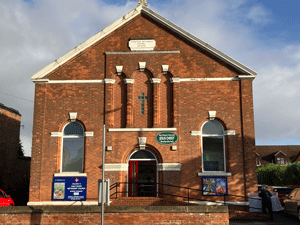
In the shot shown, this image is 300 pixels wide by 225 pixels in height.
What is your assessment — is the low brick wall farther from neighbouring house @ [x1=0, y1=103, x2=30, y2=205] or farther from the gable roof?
neighbouring house @ [x1=0, y1=103, x2=30, y2=205]

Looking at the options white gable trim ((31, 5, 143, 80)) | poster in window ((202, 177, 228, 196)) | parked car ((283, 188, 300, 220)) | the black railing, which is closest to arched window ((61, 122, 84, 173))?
the black railing

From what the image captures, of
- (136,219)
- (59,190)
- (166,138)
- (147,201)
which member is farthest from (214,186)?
(59,190)

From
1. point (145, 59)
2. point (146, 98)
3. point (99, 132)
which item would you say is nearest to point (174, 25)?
point (145, 59)

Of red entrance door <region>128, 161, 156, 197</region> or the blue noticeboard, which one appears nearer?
the blue noticeboard

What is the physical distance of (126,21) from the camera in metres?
18.4

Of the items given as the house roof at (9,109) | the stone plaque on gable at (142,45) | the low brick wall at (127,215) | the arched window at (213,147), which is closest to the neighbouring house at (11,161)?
the house roof at (9,109)

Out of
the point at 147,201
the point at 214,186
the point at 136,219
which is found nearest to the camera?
the point at 136,219

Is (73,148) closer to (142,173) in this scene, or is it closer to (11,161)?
(142,173)

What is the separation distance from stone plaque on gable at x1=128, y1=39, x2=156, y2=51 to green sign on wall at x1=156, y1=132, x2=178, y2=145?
476 cm

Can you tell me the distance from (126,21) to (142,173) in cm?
840

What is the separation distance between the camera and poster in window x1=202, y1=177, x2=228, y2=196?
16438mm

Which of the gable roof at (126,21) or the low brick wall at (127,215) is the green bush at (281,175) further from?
the low brick wall at (127,215)

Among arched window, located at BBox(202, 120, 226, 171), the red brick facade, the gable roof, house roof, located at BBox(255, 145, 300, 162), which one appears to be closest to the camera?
the red brick facade

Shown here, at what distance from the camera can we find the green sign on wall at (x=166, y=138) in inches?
664
